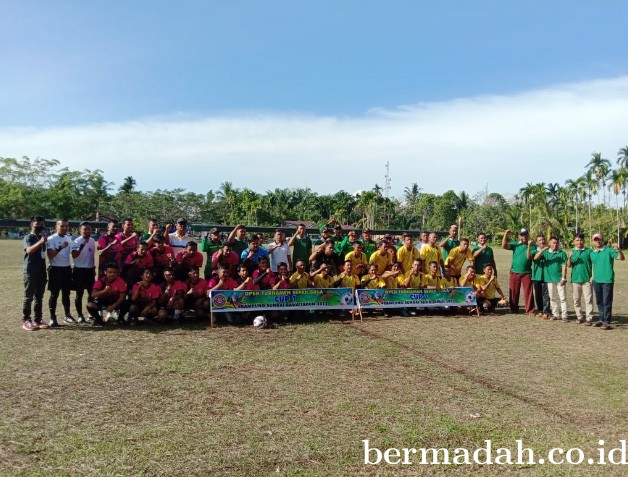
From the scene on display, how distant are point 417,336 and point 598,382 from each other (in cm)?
299

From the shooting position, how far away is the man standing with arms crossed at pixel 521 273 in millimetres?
10930

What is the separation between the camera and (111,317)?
918 centimetres

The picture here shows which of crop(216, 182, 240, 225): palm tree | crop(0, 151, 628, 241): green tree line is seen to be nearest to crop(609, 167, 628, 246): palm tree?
crop(0, 151, 628, 241): green tree line

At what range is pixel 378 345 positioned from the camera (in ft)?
25.7

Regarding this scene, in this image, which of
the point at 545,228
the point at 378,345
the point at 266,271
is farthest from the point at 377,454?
the point at 545,228

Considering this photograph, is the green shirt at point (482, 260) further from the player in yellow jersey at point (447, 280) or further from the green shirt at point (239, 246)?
the green shirt at point (239, 246)

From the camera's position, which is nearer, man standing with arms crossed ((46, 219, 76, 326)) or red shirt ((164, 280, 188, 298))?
man standing with arms crossed ((46, 219, 76, 326))

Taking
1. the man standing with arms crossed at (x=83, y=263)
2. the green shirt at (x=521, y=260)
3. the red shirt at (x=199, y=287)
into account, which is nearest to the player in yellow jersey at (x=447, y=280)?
the green shirt at (x=521, y=260)

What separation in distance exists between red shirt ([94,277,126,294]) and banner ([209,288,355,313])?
1.54 metres

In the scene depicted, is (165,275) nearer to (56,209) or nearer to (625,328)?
(625,328)

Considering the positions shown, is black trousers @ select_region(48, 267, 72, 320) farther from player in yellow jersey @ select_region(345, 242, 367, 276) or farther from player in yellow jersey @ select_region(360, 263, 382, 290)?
player in yellow jersey @ select_region(360, 263, 382, 290)

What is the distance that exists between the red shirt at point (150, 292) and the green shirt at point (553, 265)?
765cm

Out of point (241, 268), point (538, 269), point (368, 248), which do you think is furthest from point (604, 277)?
point (241, 268)

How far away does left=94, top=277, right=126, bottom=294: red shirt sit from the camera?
8.95 metres
